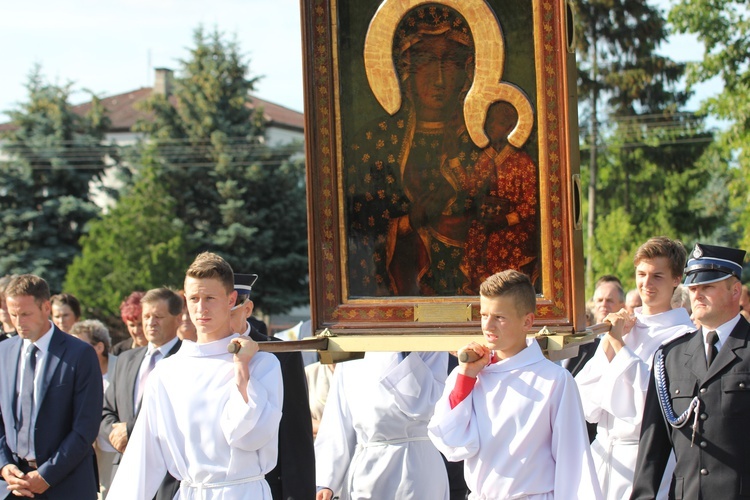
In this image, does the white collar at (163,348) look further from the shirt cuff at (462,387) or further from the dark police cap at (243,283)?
the shirt cuff at (462,387)

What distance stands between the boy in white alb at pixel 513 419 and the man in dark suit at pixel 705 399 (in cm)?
73

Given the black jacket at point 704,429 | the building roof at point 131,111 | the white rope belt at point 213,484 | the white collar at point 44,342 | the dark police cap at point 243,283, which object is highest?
the building roof at point 131,111

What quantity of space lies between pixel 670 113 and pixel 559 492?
29.0 metres

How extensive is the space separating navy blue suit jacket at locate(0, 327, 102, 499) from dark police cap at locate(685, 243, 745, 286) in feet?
13.0

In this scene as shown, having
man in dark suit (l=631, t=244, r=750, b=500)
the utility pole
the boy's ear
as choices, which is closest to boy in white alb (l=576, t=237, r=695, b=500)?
man in dark suit (l=631, t=244, r=750, b=500)

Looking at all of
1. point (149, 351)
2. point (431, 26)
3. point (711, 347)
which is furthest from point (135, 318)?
point (711, 347)

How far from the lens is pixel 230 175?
37.7 m

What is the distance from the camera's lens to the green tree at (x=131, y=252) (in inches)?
1355

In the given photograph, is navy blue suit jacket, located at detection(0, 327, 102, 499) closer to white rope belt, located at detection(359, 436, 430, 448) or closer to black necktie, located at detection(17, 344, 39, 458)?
black necktie, located at detection(17, 344, 39, 458)

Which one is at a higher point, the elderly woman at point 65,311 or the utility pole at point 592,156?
the utility pole at point 592,156

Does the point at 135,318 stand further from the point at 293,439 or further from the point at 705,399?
the point at 705,399

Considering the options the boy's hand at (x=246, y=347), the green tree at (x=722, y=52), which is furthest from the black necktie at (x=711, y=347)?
the green tree at (x=722, y=52)

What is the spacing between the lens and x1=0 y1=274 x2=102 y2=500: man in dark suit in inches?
287

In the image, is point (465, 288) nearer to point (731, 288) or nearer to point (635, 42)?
point (731, 288)
